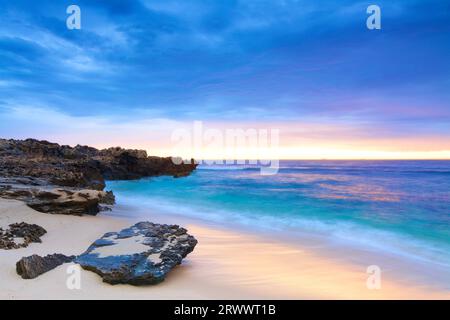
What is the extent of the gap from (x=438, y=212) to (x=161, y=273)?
44.3 feet

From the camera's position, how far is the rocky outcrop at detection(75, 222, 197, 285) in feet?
15.4

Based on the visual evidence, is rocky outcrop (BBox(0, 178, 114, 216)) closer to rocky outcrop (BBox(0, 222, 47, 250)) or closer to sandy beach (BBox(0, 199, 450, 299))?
sandy beach (BBox(0, 199, 450, 299))

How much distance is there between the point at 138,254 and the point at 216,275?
4.43 ft

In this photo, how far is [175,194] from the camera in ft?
73.4

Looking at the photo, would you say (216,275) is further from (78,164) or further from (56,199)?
(78,164)

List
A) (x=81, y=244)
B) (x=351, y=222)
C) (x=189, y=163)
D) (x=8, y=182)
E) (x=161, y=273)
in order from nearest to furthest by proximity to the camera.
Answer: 1. (x=161, y=273)
2. (x=81, y=244)
3. (x=8, y=182)
4. (x=351, y=222)
5. (x=189, y=163)

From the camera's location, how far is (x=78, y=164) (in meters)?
19.5

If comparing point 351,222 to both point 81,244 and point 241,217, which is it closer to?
point 241,217

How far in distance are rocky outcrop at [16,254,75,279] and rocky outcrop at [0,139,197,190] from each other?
8.02m

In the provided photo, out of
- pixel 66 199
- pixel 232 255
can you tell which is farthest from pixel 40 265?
pixel 66 199

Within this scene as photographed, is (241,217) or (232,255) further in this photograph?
(241,217)

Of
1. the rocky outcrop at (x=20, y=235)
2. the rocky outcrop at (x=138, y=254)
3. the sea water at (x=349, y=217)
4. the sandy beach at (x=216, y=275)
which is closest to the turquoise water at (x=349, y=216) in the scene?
the sea water at (x=349, y=217)

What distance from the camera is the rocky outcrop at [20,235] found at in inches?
238
